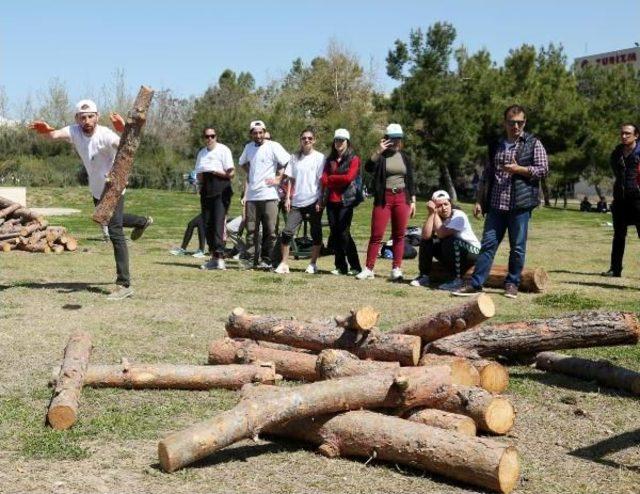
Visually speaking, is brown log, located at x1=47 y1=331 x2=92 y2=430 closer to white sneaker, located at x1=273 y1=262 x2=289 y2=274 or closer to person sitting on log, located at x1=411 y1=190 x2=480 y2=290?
person sitting on log, located at x1=411 y1=190 x2=480 y2=290

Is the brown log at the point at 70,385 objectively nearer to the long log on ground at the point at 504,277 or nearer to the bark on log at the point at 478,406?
the bark on log at the point at 478,406

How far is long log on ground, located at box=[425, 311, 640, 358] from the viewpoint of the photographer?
5.92m

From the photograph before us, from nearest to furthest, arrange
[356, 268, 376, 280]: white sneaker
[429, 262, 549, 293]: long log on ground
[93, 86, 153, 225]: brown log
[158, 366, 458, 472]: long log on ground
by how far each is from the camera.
A: [158, 366, 458, 472]: long log on ground → [93, 86, 153, 225]: brown log → [429, 262, 549, 293]: long log on ground → [356, 268, 376, 280]: white sneaker

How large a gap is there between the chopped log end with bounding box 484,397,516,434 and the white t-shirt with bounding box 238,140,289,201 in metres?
7.58

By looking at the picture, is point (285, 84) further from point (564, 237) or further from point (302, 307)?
point (302, 307)

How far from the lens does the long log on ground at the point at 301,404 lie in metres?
4.12

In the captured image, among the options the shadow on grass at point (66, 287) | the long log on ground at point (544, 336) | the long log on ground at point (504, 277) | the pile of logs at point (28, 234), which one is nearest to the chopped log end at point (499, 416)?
the long log on ground at point (544, 336)

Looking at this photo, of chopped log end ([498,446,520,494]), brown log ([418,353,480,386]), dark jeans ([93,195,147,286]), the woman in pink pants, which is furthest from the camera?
the woman in pink pants

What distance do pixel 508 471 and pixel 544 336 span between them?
230 centimetres

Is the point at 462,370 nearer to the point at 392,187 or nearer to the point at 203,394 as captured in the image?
the point at 203,394

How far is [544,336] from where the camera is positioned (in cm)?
614

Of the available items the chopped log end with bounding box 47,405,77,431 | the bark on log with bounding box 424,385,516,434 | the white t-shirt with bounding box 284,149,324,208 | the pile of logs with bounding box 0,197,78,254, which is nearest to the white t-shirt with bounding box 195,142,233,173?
the white t-shirt with bounding box 284,149,324,208

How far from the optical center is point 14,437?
4.68 meters

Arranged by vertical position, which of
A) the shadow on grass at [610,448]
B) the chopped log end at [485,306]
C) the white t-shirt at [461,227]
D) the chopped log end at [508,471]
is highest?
the white t-shirt at [461,227]
